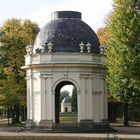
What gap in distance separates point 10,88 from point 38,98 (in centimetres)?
1344

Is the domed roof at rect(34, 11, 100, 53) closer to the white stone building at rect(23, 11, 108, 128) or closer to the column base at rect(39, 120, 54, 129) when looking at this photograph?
the white stone building at rect(23, 11, 108, 128)

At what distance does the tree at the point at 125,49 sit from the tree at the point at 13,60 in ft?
74.5

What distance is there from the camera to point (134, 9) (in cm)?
4122

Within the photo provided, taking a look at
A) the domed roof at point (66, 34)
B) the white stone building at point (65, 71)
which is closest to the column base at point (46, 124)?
→ the white stone building at point (65, 71)

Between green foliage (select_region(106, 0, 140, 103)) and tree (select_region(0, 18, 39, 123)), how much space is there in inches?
894

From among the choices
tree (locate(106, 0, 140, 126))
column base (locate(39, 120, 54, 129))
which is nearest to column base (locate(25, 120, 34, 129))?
column base (locate(39, 120, 54, 129))

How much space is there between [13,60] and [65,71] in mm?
17461

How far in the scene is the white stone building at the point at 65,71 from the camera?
49.7 meters

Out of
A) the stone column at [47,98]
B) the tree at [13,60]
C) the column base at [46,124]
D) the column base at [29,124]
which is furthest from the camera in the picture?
the tree at [13,60]

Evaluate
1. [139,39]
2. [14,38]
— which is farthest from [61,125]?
[14,38]

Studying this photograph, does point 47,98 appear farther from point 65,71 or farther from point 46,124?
point 65,71

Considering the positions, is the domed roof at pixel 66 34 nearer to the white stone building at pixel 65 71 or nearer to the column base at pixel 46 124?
the white stone building at pixel 65 71

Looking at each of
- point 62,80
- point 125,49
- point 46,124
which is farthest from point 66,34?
point 125,49

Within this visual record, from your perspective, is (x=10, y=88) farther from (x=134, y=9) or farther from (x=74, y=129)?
(x=134, y=9)
